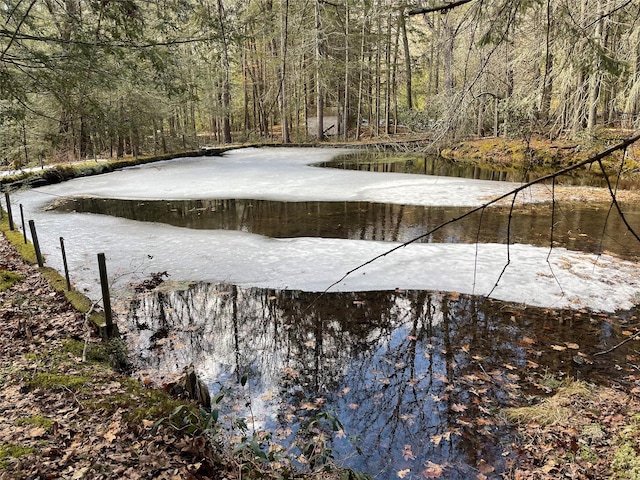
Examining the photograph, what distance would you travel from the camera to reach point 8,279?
6586mm

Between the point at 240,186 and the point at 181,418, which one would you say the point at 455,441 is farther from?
the point at 240,186

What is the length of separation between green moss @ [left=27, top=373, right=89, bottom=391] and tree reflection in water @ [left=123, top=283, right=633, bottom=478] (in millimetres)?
1022

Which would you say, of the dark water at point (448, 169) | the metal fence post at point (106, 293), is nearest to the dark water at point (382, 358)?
the metal fence post at point (106, 293)

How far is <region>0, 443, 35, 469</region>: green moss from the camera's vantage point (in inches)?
107

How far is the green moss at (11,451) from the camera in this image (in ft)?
8.95

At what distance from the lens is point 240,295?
22.7ft

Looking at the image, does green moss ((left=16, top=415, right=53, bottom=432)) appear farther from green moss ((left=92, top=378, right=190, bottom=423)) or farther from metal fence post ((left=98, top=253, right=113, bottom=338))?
metal fence post ((left=98, top=253, right=113, bottom=338))

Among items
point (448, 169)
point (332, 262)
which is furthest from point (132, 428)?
point (448, 169)

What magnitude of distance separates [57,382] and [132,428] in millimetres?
1083

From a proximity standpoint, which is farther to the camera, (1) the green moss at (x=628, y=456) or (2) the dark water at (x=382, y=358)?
(2) the dark water at (x=382, y=358)

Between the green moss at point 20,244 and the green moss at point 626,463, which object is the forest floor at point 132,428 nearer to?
the green moss at point 626,463

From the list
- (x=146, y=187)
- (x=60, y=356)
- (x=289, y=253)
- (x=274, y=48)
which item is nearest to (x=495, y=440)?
(x=60, y=356)

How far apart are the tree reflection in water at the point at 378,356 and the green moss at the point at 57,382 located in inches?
40.2

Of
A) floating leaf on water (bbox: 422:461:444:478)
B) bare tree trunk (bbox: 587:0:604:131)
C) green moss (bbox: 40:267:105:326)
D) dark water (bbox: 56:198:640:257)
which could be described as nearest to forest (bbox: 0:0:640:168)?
bare tree trunk (bbox: 587:0:604:131)
